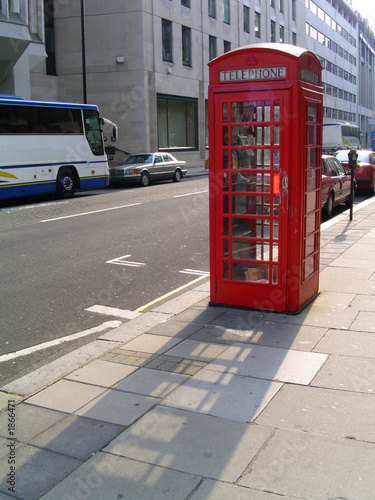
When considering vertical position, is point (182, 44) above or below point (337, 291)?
above

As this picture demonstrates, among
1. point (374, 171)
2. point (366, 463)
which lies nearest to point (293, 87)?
point (366, 463)

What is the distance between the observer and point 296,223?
560 centimetres

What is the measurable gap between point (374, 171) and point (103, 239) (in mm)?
11908

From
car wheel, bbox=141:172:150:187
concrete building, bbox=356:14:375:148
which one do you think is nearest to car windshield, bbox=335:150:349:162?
car wheel, bbox=141:172:150:187

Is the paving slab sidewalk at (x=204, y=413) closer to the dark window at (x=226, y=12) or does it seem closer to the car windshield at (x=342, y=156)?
the car windshield at (x=342, y=156)

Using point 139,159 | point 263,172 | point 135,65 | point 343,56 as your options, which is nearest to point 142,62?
point 135,65

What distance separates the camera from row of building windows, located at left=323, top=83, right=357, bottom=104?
2943 inches

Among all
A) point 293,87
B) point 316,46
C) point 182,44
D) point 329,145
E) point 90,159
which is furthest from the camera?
point 316,46

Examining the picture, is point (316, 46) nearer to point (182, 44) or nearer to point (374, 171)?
point (182, 44)

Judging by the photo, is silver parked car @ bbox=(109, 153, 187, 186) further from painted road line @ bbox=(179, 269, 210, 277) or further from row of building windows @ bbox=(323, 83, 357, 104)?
row of building windows @ bbox=(323, 83, 357, 104)

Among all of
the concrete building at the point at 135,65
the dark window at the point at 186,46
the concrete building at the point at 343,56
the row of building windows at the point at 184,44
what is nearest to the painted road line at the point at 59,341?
the concrete building at the point at 135,65

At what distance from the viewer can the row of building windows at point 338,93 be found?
74.8m

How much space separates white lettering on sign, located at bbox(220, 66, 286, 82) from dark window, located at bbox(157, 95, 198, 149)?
31965 millimetres

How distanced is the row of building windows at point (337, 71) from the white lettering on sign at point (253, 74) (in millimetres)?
69455
